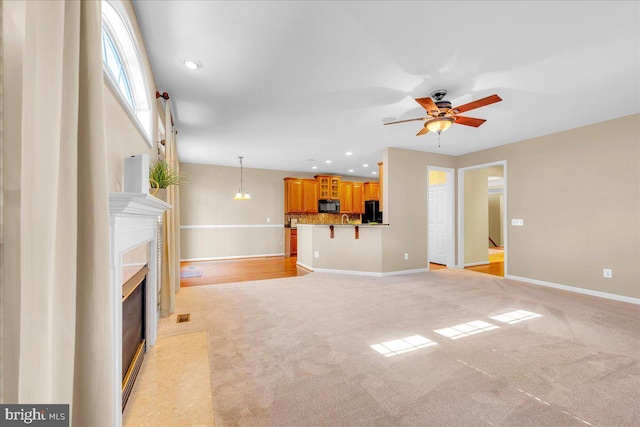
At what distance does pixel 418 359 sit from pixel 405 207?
12.1ft

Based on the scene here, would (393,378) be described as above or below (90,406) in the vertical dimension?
below

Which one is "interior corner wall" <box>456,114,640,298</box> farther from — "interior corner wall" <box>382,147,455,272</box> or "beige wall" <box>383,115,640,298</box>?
"interior corner wall" <box>382,147,455,272</box>

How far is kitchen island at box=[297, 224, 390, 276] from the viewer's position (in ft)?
17.4

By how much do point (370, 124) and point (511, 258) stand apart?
3664 millimetres

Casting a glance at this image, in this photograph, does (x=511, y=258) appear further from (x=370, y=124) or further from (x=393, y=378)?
(x=393, y=378)

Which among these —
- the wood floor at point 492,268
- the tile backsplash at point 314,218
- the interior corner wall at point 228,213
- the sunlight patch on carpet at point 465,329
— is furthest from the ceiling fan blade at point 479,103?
the interior corner wall at point 228,213

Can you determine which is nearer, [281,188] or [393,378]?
[393,378]

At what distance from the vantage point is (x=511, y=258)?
505 cm

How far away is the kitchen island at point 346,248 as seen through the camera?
Result: 5.30 m

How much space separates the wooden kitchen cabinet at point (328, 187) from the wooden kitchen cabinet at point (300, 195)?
0.16 m

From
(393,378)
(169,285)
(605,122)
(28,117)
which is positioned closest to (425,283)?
(393,378)

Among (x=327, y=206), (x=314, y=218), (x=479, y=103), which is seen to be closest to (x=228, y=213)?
(x=314, y=218)

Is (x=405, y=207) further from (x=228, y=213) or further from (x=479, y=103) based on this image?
(x=228, y=213)

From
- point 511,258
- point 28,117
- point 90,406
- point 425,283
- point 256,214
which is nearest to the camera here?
point 28,117
